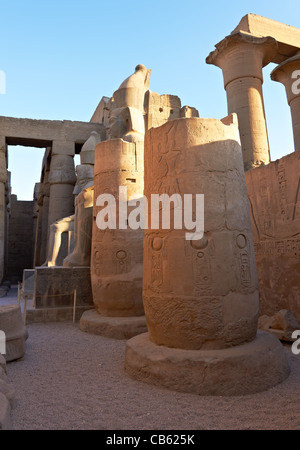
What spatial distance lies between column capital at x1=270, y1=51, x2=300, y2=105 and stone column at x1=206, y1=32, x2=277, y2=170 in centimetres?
123

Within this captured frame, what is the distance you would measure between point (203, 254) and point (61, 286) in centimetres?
395

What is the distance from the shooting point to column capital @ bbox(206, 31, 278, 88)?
8312 mm

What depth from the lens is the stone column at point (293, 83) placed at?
380 inches

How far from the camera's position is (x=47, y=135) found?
531 inches

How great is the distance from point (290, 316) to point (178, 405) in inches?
95.9

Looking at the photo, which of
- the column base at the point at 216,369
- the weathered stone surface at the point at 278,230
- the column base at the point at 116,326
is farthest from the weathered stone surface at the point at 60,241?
the column base at the point at 216,369

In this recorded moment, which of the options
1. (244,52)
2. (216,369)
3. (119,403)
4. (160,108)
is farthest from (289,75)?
(119,403)

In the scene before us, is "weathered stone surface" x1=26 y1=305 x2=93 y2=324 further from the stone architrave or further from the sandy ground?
the stone architrave

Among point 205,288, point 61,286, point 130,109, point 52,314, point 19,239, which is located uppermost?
point 130,109

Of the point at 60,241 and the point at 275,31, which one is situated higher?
the point at 275,31

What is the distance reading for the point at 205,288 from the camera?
2.94 m

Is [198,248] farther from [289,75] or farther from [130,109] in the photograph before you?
[289,75]

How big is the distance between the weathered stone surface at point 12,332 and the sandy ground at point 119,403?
0.39 feet
